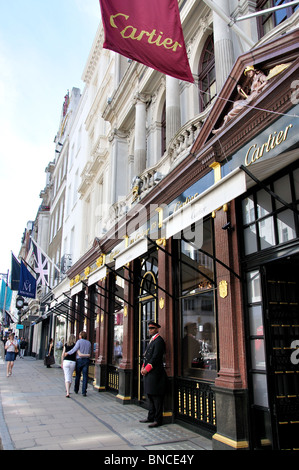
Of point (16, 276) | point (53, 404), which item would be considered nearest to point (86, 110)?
point (16, 276)

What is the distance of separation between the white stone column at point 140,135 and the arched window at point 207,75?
325cm

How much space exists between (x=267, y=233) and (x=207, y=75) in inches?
215

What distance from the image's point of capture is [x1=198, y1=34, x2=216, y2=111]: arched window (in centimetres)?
935

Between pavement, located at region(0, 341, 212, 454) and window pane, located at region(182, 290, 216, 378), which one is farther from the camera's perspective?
window pane, located at region(182, 290, 216, 378)

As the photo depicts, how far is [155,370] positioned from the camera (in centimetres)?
752

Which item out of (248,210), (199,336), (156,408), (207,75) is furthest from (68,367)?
(207,75)

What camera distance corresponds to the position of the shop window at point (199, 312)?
7.12 m

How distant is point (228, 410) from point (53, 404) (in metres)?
5.81

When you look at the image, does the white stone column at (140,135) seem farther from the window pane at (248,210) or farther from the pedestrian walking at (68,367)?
the window pane at (248,210)

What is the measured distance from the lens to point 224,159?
6750mm

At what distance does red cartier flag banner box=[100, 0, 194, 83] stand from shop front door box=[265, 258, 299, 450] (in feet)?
11.4

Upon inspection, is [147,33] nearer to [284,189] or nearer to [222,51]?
[222,51]

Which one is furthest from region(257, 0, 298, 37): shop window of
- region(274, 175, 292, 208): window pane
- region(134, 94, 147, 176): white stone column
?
region(134, 94, 147, 176): white stone column

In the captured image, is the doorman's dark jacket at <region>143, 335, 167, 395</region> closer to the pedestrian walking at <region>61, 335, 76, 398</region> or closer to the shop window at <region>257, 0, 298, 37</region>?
the pedestrian walking at <region>61, 335, 76, 398</region>
